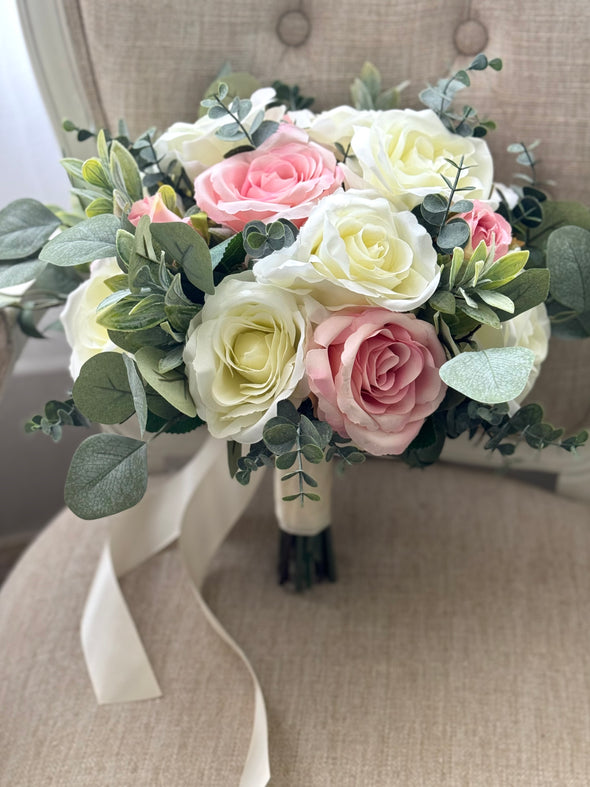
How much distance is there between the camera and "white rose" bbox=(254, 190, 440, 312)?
1.33 ft

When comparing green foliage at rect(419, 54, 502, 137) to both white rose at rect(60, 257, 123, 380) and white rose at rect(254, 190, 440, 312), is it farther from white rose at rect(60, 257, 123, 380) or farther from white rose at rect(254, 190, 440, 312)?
white rose at rect(60, 257, 123, 380)

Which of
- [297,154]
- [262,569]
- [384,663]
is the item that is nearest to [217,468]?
[262,569]

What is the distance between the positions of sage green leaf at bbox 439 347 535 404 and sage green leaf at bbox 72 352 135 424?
0.19 meters

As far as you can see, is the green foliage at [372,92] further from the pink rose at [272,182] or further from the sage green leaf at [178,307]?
the sage green leaf at [178,307]

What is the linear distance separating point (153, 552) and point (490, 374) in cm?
44

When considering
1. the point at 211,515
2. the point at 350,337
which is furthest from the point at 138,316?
the point at 211,515

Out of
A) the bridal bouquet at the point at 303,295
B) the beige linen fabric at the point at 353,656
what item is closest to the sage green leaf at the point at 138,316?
the bridal bouquet at the point at 303,295

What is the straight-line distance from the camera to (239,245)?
45cm

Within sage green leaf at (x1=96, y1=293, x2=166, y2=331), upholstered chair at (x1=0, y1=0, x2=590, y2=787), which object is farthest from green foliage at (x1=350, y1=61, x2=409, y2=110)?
sage green leaf at (x1=96, y1=293, x2=166, y2=331)

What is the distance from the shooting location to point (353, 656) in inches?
24.5

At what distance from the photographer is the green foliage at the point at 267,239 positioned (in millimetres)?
416

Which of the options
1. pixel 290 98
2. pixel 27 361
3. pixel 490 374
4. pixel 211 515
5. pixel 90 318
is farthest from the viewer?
pixel 27 361

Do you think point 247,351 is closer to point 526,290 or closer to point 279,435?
point 279,435

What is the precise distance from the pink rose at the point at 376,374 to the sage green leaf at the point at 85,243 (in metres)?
0.14
